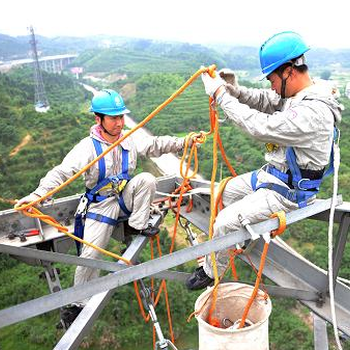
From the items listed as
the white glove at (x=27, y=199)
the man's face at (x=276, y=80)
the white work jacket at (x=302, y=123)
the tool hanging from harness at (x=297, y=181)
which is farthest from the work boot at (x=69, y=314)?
the man's face at (x=276, y=80)

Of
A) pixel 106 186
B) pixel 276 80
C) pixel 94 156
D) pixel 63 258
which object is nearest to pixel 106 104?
pixel 94 156

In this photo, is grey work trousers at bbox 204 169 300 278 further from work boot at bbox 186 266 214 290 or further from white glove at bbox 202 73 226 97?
white glove at bbox 202 73 226 97

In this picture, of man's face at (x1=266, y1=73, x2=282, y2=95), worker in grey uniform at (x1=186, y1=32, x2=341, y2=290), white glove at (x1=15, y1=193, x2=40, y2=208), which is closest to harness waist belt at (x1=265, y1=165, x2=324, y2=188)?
worker in grey uniform at (x1=186, y1=32, x2=341, y2=290)

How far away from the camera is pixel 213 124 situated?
254 cm

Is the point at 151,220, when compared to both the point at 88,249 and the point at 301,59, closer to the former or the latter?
the point at 88,249

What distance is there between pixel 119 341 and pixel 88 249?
35.8 ft

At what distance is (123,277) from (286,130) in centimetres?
111

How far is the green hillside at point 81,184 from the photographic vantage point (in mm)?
13055

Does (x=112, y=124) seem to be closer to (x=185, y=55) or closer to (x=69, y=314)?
(x=69, y=314)

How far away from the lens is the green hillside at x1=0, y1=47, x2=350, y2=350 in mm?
13055

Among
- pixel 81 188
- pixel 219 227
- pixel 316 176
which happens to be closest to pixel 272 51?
pixel 316 176

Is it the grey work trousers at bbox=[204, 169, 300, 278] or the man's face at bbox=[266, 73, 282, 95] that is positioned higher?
the man's face at bbox=[266, 73, 282, 95]

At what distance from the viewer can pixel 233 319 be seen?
2.60 metres

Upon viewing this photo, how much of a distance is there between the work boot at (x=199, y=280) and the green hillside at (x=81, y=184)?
10.8m
